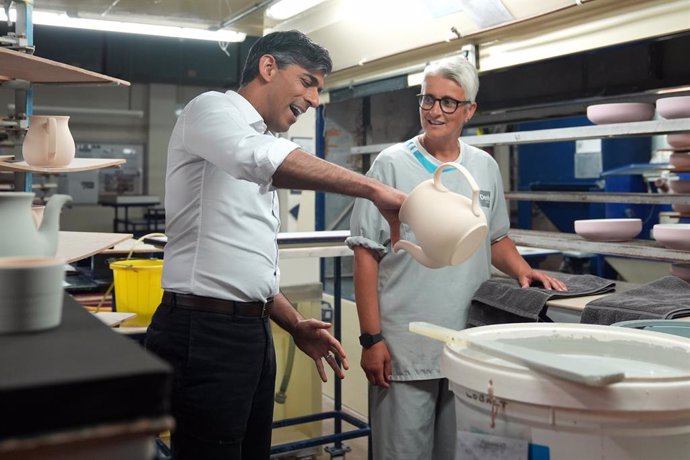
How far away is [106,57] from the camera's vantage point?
7.76 metres

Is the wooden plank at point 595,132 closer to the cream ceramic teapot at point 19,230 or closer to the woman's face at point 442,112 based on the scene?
the woman's face at point 442,112

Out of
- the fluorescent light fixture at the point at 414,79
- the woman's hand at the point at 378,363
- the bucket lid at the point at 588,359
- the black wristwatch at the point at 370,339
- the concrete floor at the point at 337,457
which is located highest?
the fluorescent light fixture at the point at 414,79

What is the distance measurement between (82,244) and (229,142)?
38.6 inches

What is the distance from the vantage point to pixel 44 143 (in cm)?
231

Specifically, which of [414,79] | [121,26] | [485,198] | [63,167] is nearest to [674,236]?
[485,198]

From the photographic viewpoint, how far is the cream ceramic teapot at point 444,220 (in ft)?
4.30

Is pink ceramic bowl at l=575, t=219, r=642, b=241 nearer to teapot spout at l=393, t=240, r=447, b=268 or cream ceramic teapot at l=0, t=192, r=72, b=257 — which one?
teapot spout at l=393, t=240, r=447, b=268

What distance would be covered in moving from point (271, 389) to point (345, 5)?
9.18 feet

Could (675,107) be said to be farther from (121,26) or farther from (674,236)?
(121,26)

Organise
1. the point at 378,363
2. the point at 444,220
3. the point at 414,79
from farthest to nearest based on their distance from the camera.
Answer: the point at 414,79 < the point at 378,363 < the point at 444,220

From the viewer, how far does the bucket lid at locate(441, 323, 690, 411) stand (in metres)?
1.11

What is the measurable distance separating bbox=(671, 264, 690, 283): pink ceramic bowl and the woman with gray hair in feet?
1.75

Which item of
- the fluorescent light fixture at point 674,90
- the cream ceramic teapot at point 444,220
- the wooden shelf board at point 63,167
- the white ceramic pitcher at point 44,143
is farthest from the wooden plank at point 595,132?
the white ceramic pitcher at point 44,143

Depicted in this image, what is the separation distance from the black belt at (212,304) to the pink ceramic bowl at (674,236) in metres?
1.50
